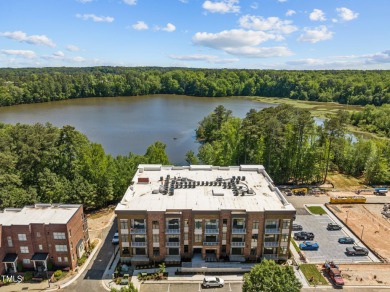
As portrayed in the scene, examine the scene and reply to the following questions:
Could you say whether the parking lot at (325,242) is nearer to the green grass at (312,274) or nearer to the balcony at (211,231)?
the green grass at (312,274)

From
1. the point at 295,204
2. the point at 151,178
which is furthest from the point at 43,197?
the point at 295,204

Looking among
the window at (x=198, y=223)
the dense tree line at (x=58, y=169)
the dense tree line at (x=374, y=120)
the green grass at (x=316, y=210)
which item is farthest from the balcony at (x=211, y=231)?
the dense tree line at (x=374, y=120)

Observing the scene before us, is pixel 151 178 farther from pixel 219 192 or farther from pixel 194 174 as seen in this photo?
pixel 219 192

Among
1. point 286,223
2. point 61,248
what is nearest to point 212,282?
point 286,223

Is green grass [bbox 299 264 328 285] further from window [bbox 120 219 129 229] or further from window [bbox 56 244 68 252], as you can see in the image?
window [bbox 56 244 68 252]

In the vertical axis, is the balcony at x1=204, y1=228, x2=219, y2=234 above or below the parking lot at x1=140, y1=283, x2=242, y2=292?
above

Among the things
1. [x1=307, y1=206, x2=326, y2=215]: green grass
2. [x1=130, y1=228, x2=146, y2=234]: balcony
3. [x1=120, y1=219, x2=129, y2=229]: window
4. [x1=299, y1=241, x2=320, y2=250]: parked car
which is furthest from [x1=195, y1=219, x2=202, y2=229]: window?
[x1=307, y1=206, x2=326, y2=215]: green grass

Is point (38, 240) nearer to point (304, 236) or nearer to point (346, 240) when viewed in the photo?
point (304, 236)
